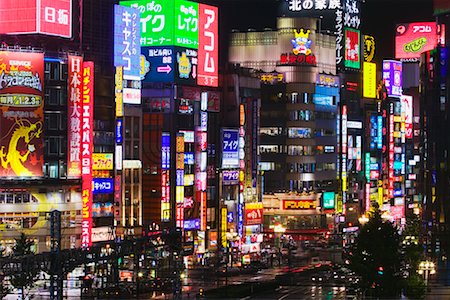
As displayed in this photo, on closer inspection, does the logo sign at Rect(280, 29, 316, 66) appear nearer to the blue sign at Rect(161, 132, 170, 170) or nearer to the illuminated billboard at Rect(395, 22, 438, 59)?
the blue sign at Rect(161, 132, 170, 170)

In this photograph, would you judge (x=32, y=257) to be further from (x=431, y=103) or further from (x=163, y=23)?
(x=431, y=103)

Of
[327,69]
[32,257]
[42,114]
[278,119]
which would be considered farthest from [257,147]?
[32,257]

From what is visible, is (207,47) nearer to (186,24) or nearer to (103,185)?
(186,24)

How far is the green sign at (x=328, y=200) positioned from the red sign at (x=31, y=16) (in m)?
38.5

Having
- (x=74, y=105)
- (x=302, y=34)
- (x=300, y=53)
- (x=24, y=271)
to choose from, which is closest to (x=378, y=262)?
(x=24, y=271)

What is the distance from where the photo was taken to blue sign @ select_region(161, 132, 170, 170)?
255 ft

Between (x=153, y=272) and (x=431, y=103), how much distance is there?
90.6 ft

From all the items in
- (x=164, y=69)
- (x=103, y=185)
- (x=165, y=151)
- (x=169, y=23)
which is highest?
(x=169, y=23)

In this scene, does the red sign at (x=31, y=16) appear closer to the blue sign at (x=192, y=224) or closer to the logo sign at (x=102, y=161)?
the logo sign at (x=102, y=161)

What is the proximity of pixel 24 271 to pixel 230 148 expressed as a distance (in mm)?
44426

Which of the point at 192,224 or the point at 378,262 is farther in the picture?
the point at 192,224

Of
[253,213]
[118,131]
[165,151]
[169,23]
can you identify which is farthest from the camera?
[253,213]

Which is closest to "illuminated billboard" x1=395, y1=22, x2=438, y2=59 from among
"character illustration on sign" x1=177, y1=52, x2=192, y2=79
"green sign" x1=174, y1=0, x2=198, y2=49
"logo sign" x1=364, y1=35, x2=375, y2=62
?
"logo sign" x1=364, y1=35, x2=375, y2=62

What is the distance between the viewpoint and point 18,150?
6588 centimetres
